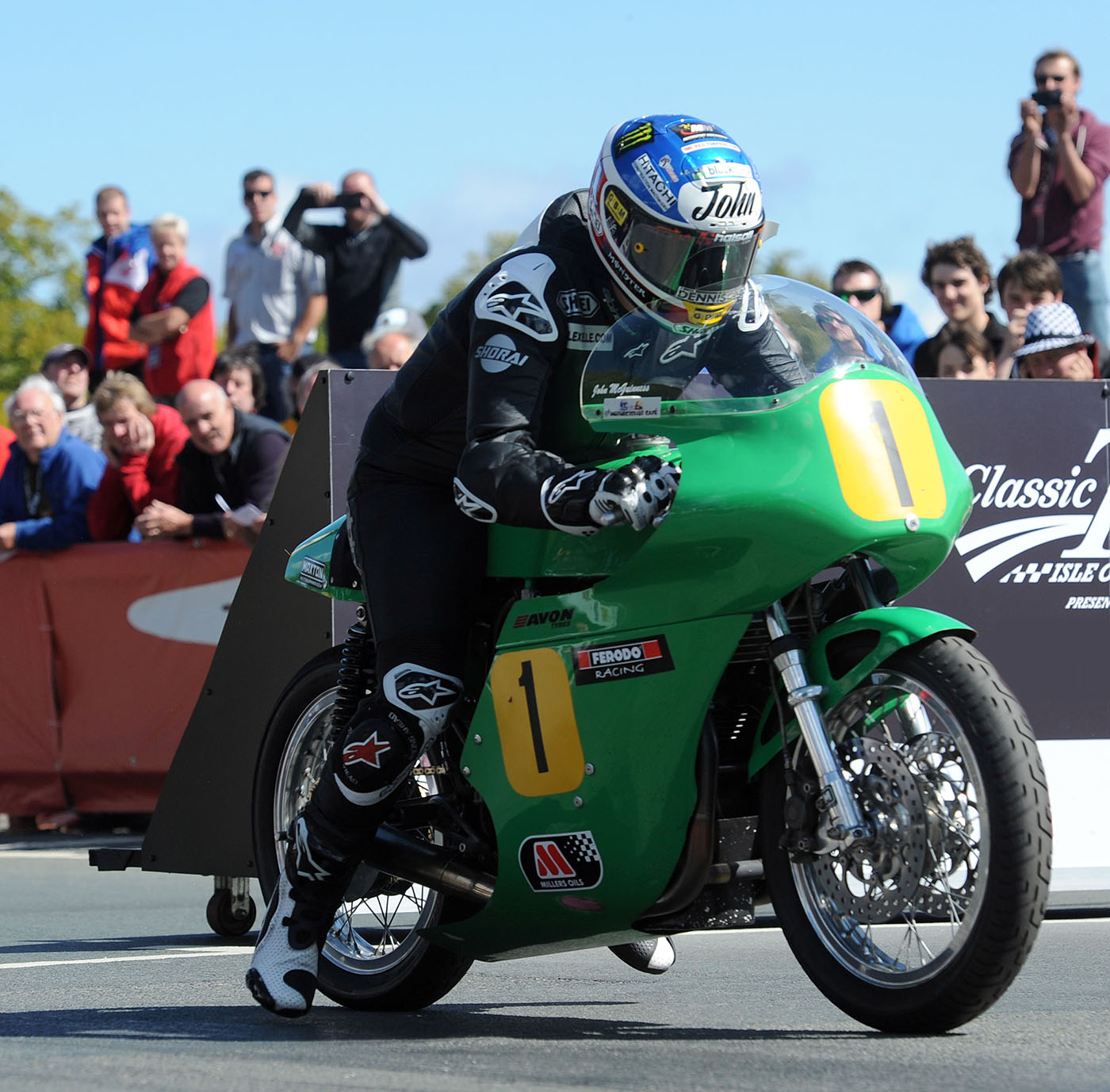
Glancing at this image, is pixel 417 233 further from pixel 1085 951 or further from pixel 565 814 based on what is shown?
pixel 565 814

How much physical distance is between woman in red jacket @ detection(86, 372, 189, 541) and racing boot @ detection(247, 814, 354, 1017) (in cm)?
660

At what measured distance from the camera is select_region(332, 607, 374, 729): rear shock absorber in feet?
17.4

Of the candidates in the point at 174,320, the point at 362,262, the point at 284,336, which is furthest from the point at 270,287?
the point at 362,262

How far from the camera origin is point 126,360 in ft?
50.4

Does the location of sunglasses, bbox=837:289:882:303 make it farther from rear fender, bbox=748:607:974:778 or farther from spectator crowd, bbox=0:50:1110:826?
rear fender, bbox=748:607:974:778

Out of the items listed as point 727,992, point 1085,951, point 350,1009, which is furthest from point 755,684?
point 1085,951

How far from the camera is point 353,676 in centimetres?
532

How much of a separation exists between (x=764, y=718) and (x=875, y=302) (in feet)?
21.9

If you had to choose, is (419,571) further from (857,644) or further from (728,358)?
(857,644)

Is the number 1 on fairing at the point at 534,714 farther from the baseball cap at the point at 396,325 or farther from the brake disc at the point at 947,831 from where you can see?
the baseball cap at the point at 396,325

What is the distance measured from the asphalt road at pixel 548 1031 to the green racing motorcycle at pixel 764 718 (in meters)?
0.21

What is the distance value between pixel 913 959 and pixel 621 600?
104cm

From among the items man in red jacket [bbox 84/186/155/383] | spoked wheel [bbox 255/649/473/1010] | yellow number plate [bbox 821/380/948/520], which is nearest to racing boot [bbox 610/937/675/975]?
spoked wheel [bbox 255/649/473/1010]

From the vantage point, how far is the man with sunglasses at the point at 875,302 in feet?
35.5
